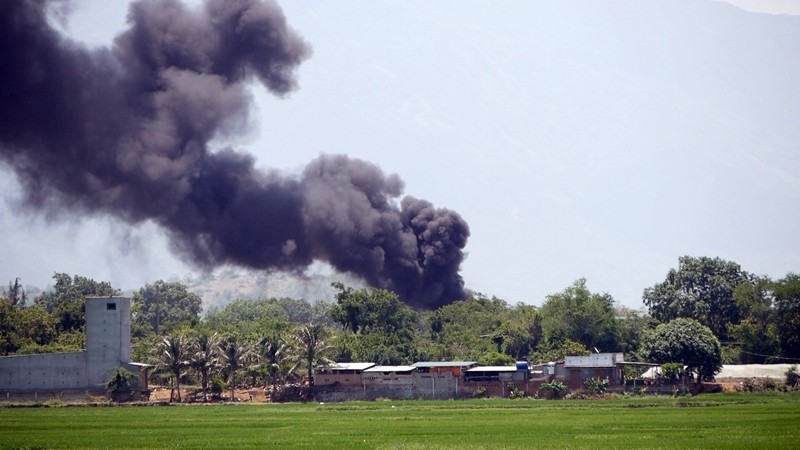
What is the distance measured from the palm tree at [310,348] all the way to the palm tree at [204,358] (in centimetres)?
713

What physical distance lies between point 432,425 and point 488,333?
5829cm

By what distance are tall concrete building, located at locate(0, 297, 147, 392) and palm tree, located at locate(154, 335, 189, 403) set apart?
262cm

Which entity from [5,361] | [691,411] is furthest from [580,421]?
[5,361]

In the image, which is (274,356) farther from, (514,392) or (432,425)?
(432,425)

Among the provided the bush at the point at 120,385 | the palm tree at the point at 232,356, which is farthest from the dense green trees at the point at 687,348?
the bush at the point at 120,385

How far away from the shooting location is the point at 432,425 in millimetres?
65312

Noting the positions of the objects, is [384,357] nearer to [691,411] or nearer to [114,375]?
[114,375]

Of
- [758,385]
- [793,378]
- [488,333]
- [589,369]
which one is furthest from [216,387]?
[793,378]

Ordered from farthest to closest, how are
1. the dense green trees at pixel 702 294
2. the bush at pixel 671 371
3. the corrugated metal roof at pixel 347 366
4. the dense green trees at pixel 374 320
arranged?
1. the dense green trees at pixel 702 294
2. the dense green trees at pixel 374 320
3. the corrugated metal roof at pixel 347 366
4. the bush at pixel 671 371

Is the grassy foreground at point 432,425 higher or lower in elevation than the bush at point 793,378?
lower

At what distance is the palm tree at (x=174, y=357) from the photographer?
95812mm

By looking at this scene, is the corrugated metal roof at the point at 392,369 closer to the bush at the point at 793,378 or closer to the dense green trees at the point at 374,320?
the dense green trees at the point at 374,320

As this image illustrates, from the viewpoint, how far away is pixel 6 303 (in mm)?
125500

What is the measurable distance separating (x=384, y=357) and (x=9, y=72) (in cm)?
4471
